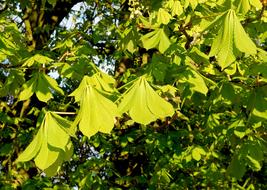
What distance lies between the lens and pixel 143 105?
7.45 feet

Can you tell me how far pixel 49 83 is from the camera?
3.62 meters

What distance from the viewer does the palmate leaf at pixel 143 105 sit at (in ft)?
7.39

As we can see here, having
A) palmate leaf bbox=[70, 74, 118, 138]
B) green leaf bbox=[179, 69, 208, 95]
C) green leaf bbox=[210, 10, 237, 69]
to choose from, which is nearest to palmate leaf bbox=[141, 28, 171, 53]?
green leaf bbox=[179, 69, 208, 95]

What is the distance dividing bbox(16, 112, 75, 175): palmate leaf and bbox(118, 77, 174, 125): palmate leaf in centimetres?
31

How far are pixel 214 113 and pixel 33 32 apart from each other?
3.99 metres

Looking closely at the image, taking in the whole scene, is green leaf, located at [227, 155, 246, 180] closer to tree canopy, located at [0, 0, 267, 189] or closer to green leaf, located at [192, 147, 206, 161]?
tree canopy, located at [0, 0, 267, 189]

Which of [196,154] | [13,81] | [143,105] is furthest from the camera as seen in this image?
[196,154]

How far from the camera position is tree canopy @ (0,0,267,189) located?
91.0 inches

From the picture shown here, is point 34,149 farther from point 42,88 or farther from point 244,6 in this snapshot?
point 244,6

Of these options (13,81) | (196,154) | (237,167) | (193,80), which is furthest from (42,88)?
(196,154)

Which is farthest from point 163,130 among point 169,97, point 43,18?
point 169,97

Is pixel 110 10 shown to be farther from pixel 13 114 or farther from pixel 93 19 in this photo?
pixel 13 114

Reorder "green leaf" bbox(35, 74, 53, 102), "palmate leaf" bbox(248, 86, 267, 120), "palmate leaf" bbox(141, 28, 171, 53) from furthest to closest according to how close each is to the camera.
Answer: "palmate leaf" bbox(141, 28, 171, 53), "green leaf" bbox(35, 74, 53, 102), "palmate leaf" bbox(248, 86, 267, 120)

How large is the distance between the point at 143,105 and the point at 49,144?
0.50 metres
